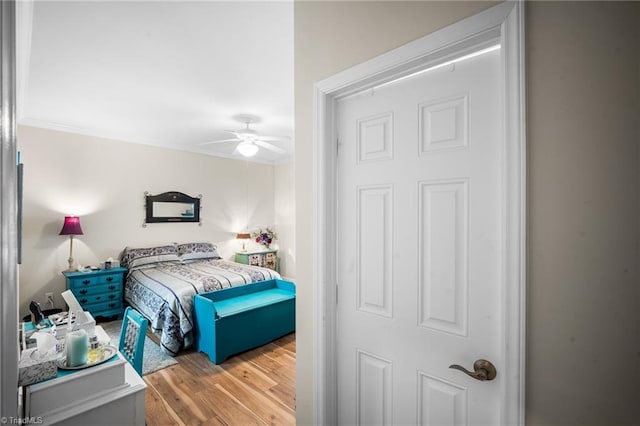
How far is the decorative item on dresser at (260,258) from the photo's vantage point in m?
5.82

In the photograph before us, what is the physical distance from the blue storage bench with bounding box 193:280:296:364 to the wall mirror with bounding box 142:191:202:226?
2264mm

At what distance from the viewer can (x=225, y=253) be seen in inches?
231

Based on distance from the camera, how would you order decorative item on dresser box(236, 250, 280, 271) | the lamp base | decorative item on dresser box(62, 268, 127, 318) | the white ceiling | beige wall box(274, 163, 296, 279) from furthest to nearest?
beige wall box(274, 163, 296, 279) < decorative item on dresser box(236, 250, 280, 271) < the lamp base < decorative item on dresser box(62, 268, 127, 318) < the white ceiling

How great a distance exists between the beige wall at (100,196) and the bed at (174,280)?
37 cm

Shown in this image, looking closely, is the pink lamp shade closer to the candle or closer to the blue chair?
the blue chair

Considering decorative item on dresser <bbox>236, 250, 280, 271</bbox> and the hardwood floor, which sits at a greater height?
decorative item on dresser <bbox>236, 250, 280, 271</bbox>

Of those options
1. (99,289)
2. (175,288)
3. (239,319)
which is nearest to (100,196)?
(99,289)

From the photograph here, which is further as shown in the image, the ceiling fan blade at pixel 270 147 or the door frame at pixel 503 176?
the ceiling fan blade at pixel 270 147

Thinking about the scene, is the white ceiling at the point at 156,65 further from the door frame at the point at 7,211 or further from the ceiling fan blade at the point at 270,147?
the door frame at the point at 7,211

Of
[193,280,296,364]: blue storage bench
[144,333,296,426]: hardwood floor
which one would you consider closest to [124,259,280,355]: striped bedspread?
[193,280,296,364]: blue storage bench

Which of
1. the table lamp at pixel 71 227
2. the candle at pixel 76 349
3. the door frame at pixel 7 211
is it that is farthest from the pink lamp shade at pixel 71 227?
the door frame at pixel 7 211

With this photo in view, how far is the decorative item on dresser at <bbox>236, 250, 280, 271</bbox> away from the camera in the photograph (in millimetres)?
5820

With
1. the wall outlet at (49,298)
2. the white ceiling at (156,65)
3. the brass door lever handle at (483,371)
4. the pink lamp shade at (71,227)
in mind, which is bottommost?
the wall outlet at (49,298)

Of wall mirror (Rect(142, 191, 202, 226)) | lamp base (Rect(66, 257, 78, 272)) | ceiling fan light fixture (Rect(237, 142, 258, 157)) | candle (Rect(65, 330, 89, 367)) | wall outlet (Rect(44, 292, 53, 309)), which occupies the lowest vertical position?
wall outlet (Rect(44, 292, 53, 309))
